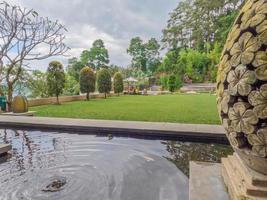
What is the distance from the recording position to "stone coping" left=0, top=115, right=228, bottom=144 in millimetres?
5324

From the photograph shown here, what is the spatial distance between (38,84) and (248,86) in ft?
51.0

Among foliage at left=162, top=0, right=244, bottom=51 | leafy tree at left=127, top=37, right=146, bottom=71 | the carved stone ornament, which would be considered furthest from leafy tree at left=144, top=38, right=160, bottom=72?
the carved stone ornament

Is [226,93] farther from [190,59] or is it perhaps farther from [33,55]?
[190,59]

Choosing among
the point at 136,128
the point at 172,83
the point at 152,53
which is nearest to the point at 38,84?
the point at 136,128

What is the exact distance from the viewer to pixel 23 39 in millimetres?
11664

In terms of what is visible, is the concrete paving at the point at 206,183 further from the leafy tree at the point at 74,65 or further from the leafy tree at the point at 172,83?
the leafy tree at the point at 74,65

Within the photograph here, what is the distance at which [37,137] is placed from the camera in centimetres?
589

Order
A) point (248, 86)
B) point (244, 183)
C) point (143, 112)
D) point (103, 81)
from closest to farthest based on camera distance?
point (248, 86) → point (244, 183) → point (143, 112) → point (103, 81)

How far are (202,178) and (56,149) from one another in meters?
3.20

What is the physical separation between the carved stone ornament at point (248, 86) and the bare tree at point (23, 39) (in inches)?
418

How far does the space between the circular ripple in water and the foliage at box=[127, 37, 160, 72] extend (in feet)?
122

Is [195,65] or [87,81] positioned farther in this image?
[195,65]

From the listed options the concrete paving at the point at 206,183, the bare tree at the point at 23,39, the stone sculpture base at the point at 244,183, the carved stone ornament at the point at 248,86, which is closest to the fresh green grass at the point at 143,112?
the bare tree at the point at 23,39

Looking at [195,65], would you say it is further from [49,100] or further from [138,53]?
[49,100]
